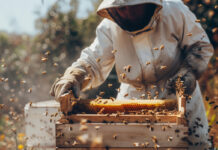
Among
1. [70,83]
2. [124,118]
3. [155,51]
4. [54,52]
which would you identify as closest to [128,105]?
[124,118]

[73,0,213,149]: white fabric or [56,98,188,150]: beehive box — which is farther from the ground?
[73,0,213,149]: white fabric

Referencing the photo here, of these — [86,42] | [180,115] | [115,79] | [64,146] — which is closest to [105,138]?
[64,146]

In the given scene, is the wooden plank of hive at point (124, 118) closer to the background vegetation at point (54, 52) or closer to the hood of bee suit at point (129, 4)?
the hood of bee suit at point (129, 4)

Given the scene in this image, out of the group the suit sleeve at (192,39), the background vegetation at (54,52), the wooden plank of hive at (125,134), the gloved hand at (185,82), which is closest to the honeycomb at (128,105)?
the gloved hand at (185,82)

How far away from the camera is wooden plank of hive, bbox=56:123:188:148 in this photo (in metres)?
2.17

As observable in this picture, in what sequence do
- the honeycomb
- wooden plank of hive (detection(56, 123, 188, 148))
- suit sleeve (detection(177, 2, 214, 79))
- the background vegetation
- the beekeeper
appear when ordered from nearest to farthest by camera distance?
wooden plank of hive (detection(56, 123, 188, 148)), the honeycomb, the beekeeper, suit sleeve (detection(177, 2, 214, 79)), the background vegetation

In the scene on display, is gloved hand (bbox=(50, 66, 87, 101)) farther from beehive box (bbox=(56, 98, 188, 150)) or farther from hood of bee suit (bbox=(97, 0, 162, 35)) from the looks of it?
hood of bee suit (bbox=(97, 0, 162, 35))

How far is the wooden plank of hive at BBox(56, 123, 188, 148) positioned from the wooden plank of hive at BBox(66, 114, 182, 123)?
6 centimetres

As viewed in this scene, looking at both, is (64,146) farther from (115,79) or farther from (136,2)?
(115,79)

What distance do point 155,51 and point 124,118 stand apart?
1108mm

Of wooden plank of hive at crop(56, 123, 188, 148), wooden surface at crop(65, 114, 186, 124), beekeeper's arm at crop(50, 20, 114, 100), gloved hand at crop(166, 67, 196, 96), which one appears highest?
beekeeper's arm at crop(50, 20, 114, 100)

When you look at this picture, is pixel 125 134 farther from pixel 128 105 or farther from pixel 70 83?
pixel 70 83

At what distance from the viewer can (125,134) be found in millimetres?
2207

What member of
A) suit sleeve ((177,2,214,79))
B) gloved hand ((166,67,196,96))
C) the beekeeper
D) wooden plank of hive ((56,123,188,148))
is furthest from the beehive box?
suit sleeve ((177,2,214,79))
